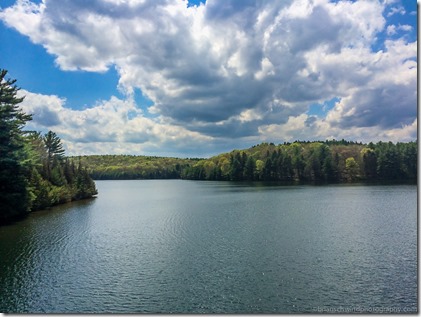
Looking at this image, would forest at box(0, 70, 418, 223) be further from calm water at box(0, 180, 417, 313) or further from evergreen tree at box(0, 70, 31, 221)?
calm water at box(0, 180, 417, 313)

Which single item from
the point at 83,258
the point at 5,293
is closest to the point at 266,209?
the point at 83,258

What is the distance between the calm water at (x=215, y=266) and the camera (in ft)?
56.5

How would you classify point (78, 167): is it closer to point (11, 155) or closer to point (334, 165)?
point (11, 155)

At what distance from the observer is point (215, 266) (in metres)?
22.9

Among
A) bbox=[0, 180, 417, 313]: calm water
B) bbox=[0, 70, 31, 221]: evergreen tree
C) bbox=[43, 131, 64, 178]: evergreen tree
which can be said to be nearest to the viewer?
bbox=[0, 180, 417, 313]: calm water

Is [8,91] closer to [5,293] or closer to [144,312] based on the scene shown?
[5,293]

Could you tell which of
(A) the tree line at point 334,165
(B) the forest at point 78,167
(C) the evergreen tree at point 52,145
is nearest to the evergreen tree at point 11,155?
(B) the forest at point 78,167

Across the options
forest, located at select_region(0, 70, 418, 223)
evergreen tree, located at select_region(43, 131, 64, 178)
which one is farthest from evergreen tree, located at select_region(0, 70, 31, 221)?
evergreen tree, located at select_region(43, 131, 64, 178)

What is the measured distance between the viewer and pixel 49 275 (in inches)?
854

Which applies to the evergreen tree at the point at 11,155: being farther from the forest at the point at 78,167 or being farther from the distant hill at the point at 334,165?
the distant hill at the point at 334,165

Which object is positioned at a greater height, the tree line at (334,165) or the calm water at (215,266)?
the tree line at (334,165)

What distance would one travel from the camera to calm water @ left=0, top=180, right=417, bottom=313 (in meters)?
17.2

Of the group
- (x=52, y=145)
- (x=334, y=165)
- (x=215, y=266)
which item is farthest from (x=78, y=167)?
(x=334, y=165)

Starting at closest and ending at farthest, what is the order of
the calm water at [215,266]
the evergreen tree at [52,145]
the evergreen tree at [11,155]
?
the calm water at [215,266] → the evergreen tree at [11,155] → the evergreen tree at [52,145]
